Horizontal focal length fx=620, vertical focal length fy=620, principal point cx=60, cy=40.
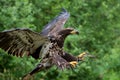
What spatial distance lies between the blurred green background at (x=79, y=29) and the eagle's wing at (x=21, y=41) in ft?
5.69

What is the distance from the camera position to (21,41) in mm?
7648

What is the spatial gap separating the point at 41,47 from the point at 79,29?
4.05 meters

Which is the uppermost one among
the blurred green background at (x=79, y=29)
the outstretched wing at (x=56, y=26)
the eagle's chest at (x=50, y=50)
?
the eagle's chest at (x=50, y=50)

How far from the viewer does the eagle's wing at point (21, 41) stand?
291 inches

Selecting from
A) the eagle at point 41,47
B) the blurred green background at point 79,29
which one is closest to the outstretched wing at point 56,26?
the eagle at point 41,47

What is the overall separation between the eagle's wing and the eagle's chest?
0.22 feet

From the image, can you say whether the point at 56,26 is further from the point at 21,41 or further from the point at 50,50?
the point at 21,41

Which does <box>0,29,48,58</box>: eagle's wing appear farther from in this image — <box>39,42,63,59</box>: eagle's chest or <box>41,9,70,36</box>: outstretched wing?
<box>41,9,70,36</box>: outstretched wing

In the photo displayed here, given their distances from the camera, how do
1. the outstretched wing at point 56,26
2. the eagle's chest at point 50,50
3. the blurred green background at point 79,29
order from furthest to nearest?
the blurred green background at point 79,29, the outstretched wing at point 56,26, the eagle's chest at point 50,50

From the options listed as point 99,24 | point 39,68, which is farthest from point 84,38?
point 39,68

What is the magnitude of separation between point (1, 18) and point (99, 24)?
13.8 ft

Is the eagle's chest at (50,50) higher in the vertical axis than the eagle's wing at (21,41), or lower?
lower

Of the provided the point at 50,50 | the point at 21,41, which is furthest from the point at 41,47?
the point at 21,41

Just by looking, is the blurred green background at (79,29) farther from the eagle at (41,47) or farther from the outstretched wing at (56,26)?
the eagle at (41,47)
